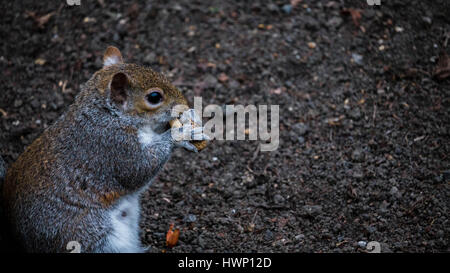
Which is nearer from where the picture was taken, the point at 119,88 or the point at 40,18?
the point at 119,88

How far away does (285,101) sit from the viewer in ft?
12.9

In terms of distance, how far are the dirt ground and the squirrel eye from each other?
2.90 feet

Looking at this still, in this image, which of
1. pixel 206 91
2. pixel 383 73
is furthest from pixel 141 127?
pixel 383 73

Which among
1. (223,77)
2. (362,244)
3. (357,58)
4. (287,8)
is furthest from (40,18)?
(362,244)

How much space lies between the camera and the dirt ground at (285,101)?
3139 mm

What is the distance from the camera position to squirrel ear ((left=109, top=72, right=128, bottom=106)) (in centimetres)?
260

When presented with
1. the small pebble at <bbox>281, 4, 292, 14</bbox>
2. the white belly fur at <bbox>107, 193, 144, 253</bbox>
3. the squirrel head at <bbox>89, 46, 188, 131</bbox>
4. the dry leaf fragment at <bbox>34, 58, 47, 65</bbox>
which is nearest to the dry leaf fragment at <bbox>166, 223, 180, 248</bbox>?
the white belly fur at <bbox>107, 193, 144, 253</bbox>

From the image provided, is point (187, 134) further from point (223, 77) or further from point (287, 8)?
point (287, 8)

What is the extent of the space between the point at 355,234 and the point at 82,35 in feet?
9.39

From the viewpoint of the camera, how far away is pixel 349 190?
329cm

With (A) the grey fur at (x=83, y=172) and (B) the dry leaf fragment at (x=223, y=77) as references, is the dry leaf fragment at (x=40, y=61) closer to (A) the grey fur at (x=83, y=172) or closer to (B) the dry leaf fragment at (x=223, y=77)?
(B) the dry leaf fragment at (x=223, y=77)

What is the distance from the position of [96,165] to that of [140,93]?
0.45 meters

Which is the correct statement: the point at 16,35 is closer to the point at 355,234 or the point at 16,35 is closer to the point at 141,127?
the point at 141,127

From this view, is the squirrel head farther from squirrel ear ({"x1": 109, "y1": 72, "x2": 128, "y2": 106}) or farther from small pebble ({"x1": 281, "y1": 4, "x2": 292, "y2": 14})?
small pebble ({"x1": 281, "y1": 4, "x2": 292, "y2": 14})
